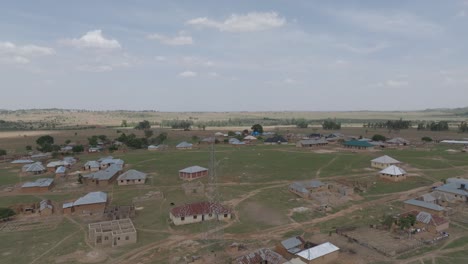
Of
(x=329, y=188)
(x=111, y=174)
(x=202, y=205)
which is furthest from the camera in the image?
(x=111, y=174)

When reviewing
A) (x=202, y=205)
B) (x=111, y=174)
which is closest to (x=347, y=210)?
(x=202, y=205)

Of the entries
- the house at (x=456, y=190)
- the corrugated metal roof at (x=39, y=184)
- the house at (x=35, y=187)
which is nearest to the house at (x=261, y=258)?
the house at (x=456, y=190)

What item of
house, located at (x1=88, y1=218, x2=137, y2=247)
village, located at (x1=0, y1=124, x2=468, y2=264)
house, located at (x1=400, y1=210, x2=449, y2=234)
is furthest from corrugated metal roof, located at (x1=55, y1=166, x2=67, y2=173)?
house, located at (x1=400, y1=210, x2=449, y2=234)

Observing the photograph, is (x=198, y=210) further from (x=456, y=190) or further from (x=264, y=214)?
(x=456, y=190)

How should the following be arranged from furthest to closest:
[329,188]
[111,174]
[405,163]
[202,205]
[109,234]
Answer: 1. [405,163]
2. [111,174]
3. [329,188]
4. [202,205]
5. [109,234]

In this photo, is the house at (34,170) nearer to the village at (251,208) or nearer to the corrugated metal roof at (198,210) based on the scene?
the village at (251,208)

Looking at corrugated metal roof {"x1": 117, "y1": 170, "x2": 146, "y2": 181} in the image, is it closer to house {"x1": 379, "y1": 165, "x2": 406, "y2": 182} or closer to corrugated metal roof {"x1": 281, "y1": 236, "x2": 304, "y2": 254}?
corrugated metal roof {"x1": 281, "y1": 236, "x2": 304, "y2": 254}

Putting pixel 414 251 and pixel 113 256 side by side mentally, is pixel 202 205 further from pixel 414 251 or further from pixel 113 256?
pixel 414 251
